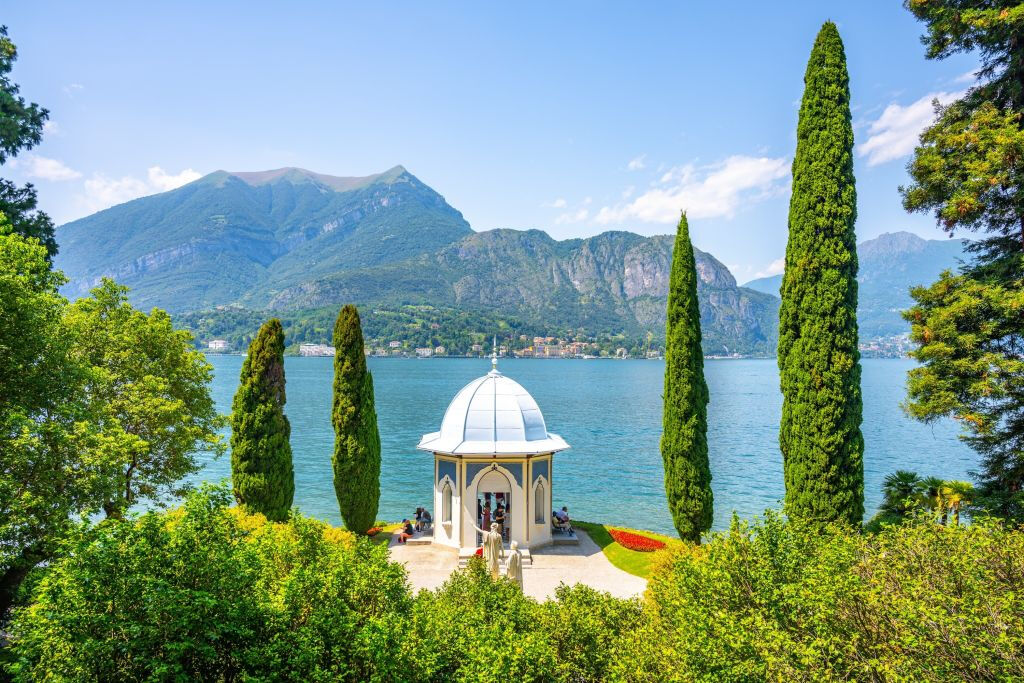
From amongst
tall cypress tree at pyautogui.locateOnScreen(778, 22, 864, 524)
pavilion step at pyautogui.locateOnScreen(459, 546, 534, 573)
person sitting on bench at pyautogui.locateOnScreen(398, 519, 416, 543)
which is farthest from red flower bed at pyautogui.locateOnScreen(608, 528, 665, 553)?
person sitting on bench at pyautogui.locateOnScreen(398, 519, 416, 543)

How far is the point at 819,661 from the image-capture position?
6.20 metres

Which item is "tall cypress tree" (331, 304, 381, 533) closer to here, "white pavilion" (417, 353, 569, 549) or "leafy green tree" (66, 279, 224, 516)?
"white pavilion" (417, 353, 569, 549)

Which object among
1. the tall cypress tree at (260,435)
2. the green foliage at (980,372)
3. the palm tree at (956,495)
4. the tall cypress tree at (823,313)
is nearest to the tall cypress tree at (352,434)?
the tall cypress tree at (260,435)

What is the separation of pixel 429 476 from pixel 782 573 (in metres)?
31.9

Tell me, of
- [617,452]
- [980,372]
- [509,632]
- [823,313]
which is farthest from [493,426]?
[617,452]

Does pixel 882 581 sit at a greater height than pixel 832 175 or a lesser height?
lesser

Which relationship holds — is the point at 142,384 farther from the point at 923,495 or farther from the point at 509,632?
the point at 923,495

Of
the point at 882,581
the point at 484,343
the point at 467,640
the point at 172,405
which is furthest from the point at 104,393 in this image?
the point at 484,343

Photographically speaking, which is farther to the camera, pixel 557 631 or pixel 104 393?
pixel 104 393

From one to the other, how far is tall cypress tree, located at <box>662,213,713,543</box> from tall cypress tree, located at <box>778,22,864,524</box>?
2.88 metres

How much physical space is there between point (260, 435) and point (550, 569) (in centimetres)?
995

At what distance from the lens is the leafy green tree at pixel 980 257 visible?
1173 cm

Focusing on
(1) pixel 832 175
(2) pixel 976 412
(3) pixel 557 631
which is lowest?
(3) pixel 557 631

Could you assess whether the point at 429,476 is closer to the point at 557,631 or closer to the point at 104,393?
the point at 104,393
